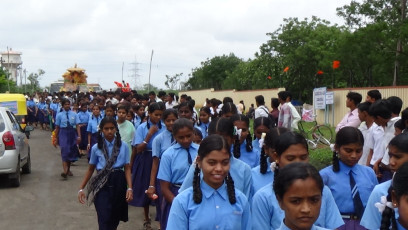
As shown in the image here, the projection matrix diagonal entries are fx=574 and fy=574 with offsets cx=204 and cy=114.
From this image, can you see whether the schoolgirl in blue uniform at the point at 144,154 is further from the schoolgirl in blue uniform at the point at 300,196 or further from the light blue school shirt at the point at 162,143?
the schoolgirl in blue uniform at the point at 300,196

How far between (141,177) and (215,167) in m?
4.55

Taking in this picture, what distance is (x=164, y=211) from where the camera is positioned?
5723mm

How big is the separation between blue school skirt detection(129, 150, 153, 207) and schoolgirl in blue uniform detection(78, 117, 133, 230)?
52.4 inches

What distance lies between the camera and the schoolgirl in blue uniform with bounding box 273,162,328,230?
9.24 ft

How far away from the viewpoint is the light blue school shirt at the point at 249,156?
570 cm

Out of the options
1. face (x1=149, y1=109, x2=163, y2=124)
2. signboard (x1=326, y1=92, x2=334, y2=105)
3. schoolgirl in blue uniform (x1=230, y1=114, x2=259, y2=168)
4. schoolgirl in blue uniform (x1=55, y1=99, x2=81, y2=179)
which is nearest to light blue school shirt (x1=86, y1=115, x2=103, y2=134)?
schoolgirl in blue uniform (x1=55, y1=99, x2=81, y2=179)

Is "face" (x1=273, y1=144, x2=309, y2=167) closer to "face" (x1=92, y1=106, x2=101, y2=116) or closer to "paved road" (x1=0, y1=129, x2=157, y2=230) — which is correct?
"paved road" (x1=0, y1=129, x2=157, y2=230)

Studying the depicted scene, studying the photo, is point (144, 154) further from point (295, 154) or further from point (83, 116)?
point (83, 116)

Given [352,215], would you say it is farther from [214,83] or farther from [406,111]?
[214,83]

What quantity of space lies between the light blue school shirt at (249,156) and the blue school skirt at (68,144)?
7.18m

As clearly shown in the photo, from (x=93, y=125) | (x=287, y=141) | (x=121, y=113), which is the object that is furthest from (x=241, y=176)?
(x=93, y=125)

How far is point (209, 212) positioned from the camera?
3551mm

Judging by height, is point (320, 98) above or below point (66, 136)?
above

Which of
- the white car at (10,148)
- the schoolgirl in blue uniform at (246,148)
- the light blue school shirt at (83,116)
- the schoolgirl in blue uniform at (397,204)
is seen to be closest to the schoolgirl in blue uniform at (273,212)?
the schoolgirl in blue uniform at (397,204)
